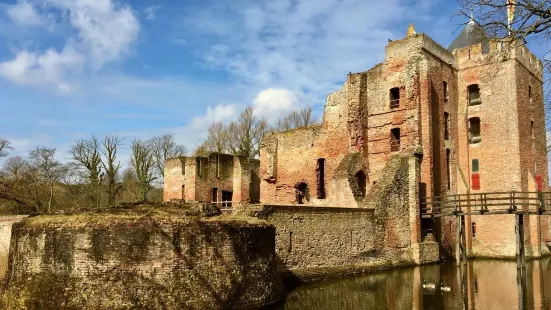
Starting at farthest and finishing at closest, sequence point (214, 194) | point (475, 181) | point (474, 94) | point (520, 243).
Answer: point (214, 194) < point (474, 94) < point (475, 181) < point (520, 243)

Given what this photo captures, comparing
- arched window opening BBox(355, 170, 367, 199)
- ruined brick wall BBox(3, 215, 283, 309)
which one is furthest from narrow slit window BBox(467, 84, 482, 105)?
ruined brick wall BBox(3, 215, 283, 309)

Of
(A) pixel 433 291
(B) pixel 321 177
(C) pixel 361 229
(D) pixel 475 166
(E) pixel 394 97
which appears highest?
(E) pixel 394 97

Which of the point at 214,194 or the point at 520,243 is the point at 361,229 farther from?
the point at 214,194

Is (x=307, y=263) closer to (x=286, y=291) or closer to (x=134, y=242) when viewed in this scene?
(x=286, y=291)

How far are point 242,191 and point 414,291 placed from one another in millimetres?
15777

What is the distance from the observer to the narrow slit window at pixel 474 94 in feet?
79.1

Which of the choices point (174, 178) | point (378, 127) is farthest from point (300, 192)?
point (174, 178)

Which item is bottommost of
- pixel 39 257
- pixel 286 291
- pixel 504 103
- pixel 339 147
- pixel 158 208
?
pixel 286 291

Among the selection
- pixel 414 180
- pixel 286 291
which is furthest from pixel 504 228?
pixel 286 291

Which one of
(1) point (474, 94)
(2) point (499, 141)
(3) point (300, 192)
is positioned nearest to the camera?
(2) point (499, 141)

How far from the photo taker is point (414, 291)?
13.8 m

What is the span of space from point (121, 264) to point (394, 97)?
16.6 m

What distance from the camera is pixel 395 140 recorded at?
22.8 m

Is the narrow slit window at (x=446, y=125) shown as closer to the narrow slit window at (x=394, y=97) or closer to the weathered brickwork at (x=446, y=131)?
the weathered brickwork at (x=446, y=131)
